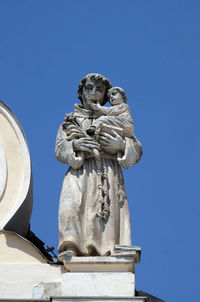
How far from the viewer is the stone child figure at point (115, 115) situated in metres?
13.8

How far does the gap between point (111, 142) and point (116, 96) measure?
0.82m

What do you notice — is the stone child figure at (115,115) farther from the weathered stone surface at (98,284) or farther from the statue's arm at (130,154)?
the weathered stone surface at (98,284)

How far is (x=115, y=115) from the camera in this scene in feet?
46.1

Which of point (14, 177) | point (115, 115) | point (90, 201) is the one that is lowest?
point (90, 201)

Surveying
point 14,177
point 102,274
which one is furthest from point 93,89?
point 102,274

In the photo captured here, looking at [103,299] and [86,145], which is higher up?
[86,145]

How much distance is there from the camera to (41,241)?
15.4m

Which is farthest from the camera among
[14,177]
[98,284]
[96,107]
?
[96,107]

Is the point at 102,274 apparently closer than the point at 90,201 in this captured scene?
Yes

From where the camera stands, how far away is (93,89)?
1435 cm

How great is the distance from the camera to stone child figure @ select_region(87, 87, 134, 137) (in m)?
13.8

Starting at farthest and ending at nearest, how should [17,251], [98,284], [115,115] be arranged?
[115,115] < [17,251] < [98,284]

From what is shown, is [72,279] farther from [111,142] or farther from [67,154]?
[111,142]

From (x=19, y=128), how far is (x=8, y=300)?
8.33 ft
